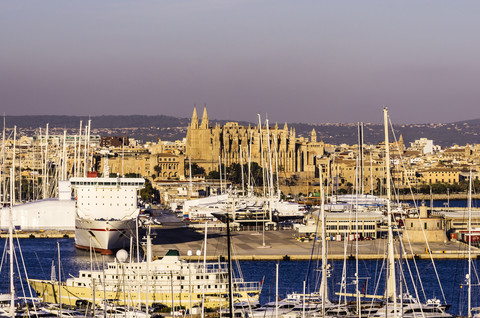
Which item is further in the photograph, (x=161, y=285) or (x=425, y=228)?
(x=425, y=228)

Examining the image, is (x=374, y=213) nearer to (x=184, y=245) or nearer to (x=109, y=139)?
(x=184, y=245)

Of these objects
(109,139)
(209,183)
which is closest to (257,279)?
(209,183)

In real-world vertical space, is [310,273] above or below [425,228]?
below

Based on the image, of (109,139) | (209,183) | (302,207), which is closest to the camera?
(302,207)

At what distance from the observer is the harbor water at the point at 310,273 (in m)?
38.2

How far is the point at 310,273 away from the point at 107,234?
49.2ft

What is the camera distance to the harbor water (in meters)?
38.2

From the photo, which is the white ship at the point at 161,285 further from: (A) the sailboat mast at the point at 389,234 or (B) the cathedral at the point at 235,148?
(B) the cathedral at the point at 235,148

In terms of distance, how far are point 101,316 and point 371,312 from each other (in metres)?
7.10

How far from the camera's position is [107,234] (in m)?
56.5

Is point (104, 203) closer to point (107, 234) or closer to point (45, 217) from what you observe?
point (107, 234)

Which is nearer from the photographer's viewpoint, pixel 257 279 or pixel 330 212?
pixel 257 279

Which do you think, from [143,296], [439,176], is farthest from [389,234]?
[439,176]

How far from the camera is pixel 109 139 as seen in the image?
193625 mm
